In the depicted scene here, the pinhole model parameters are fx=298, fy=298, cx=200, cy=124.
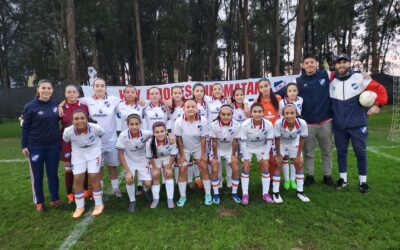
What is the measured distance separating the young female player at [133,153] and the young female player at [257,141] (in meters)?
1.47

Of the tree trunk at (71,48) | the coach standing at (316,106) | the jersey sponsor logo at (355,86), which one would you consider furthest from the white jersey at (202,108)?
the tree trunk at (71,48)

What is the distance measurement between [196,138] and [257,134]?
950 millimetres

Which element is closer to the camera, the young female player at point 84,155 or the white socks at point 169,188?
the young female player at point 84,155

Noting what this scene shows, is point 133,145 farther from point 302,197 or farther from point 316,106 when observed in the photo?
point 316,106

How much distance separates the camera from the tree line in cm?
2217

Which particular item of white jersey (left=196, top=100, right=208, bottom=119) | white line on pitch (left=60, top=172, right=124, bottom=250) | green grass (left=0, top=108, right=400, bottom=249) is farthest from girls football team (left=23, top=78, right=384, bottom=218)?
white jersey (left=196, top=100, right=208, bottom=119)

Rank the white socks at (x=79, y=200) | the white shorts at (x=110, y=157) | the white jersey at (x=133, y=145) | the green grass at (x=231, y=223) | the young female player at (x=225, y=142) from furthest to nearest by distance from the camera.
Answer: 1. the white shorts at (x=110, y=157)
2. the young female player at (x=225, y=142)
3. the white jersey at (x=133, y=145)
4. the white socks at (x=79, y=200)
5. the green grass at (x=231, y=223)

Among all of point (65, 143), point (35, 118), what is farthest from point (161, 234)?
point (35, 118)

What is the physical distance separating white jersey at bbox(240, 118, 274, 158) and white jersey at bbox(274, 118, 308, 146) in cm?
15

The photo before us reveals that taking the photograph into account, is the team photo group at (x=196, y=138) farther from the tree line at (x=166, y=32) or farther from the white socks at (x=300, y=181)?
the tree line at (x=166, y=32)

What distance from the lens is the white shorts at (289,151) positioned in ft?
15.6

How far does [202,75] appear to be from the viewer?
35562 mm

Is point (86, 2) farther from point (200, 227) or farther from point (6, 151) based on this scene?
point (200, 227)

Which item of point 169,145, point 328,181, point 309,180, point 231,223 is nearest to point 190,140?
point 169,145
